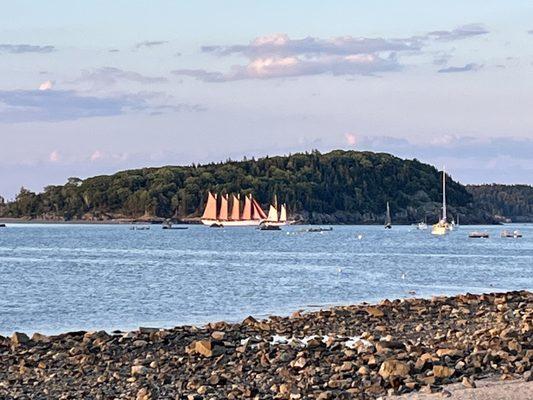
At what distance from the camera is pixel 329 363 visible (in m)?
20.3

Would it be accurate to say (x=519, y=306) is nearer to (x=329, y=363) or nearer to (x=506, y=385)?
(x=329, y=363)

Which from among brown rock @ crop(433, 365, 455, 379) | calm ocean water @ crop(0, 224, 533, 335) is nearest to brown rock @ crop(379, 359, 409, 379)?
brown rock @ crop(433, 365, 455, 379)

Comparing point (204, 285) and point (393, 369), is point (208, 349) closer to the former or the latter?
point (393, 369)

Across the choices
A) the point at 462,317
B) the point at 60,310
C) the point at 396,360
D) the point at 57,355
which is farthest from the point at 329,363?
the point at 60,310

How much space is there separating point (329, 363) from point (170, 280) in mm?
40318

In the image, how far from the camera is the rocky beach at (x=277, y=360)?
1777 cm

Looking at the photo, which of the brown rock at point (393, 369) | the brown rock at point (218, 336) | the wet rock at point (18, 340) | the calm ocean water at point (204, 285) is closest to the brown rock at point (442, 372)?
the brown rock at point (393, 369)

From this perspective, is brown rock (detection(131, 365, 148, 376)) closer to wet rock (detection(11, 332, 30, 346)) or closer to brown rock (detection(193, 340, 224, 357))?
brown rock (detection(193, 340, 224, 357))

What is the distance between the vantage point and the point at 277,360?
2077 cm

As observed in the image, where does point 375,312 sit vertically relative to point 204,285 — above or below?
above

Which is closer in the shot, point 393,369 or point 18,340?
point 393,369

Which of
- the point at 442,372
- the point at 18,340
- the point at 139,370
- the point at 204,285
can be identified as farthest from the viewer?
the point at 204,285

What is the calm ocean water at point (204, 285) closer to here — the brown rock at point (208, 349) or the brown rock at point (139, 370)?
the brown rock at point (208, 349)

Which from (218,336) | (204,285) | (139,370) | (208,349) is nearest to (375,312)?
(218,336)
